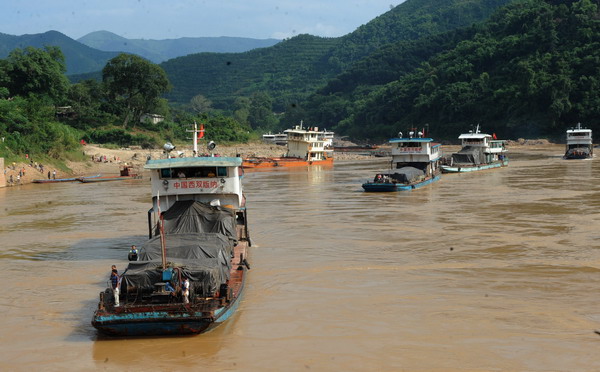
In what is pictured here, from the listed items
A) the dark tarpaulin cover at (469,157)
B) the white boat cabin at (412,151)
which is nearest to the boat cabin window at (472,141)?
the dark tarpaulin cover at (469,157)

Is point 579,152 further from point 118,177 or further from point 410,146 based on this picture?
point 118,177

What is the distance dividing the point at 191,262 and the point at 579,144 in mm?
68246

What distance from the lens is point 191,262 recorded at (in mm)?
16016

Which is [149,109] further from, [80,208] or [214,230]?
[214,230]

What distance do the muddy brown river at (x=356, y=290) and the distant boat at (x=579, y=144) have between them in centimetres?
3897

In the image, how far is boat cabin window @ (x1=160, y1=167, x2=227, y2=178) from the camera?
21891 millimetres

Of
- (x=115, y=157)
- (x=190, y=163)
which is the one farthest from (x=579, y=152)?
(x=190, y=163)

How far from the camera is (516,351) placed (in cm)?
1359

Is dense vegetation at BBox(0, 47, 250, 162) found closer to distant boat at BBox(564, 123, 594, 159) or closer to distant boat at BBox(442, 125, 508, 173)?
distant boat at BBox(442, 125, 508, 173)

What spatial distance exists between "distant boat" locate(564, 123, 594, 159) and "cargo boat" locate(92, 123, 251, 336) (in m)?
59.6

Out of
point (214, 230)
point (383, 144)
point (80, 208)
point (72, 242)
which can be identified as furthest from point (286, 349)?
point (383, 144)

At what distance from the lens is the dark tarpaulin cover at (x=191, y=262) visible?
15.0 meters

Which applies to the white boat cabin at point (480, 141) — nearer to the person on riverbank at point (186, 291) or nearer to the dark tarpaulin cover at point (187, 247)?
the dark tarpaulin cover at point (187, 247)

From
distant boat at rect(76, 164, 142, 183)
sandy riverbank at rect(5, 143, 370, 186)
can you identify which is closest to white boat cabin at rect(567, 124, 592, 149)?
sandy riverbank at rect(5, 143, 370, 186)
